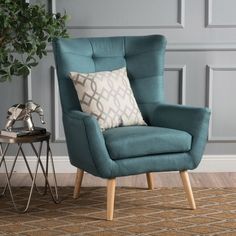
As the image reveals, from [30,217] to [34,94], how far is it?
3.86ft

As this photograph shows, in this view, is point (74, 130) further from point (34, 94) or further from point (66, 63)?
point (34, 94)

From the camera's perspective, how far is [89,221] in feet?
9.18

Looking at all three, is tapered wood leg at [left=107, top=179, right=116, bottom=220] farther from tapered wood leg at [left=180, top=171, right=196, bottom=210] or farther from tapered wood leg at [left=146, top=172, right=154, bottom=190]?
tapered wood leg at [left=146, top=172, right=154, bottom=190]

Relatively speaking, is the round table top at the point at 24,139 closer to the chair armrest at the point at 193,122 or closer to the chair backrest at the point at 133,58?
the chair backrest at the point at 133,58

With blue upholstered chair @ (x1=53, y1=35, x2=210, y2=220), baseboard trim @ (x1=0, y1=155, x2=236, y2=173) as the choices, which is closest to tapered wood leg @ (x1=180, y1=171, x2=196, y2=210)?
blue upholstered chair @ (x1=53, y1=35, x2=210, y2=220)

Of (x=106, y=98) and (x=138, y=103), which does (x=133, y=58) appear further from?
(x=106, y=98)

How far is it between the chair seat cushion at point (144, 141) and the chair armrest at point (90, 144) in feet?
0.16

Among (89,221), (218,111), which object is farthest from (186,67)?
(89,221)

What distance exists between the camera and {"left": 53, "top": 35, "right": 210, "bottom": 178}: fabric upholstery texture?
281 centimetres

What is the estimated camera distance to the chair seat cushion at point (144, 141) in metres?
2.80

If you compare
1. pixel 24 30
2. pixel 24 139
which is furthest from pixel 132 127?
pixel 24 30

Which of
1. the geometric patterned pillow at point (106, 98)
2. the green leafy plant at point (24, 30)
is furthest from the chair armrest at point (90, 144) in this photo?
the green leafy plant at point (24, 30)

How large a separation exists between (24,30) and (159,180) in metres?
1.27

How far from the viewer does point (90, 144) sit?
2791 millimetres
